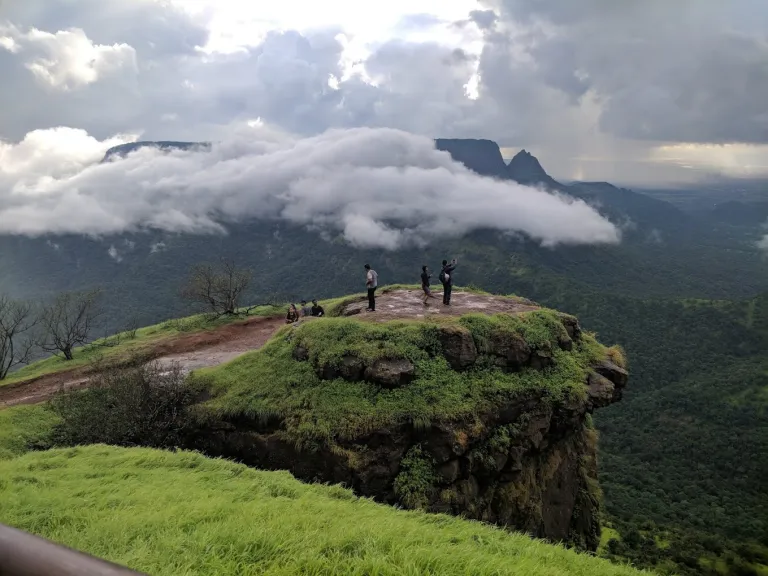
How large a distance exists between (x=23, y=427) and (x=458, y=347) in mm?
14461

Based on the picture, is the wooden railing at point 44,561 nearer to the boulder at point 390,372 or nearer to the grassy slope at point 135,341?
the boulder at point 390,372

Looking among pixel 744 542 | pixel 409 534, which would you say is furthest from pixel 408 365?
pixel 744 542

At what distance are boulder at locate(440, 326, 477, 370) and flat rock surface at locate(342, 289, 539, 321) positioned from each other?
8.00 ft

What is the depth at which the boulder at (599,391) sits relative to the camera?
1606cm

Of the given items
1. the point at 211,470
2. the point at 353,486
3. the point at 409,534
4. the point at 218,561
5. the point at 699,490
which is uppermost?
the point at 218,561

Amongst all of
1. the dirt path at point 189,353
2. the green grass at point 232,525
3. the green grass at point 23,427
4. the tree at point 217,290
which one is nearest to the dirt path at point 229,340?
the dirt path at point 189,353

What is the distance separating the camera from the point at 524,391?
1463cm

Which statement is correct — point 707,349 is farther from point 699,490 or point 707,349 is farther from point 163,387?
point 163,387

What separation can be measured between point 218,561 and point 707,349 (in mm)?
123187

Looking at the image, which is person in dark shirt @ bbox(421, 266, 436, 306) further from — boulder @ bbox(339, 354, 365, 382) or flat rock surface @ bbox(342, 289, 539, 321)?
boulder @ bbox(339, 354, 365, 382)

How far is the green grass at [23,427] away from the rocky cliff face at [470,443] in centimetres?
521

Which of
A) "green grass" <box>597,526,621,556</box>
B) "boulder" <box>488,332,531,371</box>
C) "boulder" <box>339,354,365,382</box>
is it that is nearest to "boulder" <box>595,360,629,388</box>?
"boulder" <box>488,332,531,371</box>

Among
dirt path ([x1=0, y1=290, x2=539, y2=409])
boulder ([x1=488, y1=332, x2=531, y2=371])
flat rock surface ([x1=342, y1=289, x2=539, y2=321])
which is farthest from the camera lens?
dirt path ([x1=0, y1=290, x2=539, y2=409])

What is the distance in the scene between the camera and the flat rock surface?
59.6 ft
